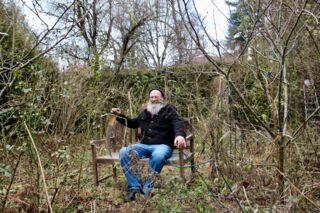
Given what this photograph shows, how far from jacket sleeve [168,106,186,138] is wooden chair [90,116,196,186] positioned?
216 mm

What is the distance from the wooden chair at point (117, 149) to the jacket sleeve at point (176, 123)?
0.22 m

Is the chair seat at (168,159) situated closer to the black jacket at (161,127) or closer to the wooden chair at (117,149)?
the wooden chair at (117,149)

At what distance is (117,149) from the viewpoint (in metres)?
5.64

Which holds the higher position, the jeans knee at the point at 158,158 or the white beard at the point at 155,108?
the white beard at the point at 155,108

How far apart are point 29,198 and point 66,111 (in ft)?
2.84

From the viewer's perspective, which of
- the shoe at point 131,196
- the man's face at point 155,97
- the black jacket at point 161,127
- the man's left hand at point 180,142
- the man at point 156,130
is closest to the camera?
the shoe at point 131,196

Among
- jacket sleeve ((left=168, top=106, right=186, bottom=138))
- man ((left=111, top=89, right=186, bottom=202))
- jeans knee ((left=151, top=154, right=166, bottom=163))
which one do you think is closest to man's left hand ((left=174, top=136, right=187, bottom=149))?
man ((left=111, top=89, right=186, bottom=202))

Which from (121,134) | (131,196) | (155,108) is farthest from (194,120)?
(131,196)

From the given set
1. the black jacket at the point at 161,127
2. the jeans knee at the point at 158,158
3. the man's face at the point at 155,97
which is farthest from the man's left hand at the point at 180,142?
the man's face at the point at 155,97

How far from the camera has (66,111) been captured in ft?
12.0

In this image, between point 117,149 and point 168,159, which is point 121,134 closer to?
point 117,149

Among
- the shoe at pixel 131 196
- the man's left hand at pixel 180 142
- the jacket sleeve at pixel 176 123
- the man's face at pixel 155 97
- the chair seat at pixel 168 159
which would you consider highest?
the man's face at pixel 155 97

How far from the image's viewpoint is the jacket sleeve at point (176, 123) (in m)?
4.79

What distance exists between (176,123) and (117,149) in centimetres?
119
